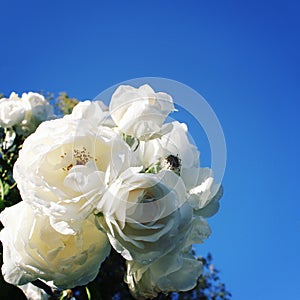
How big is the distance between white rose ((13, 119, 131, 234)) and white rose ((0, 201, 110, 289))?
3 cm

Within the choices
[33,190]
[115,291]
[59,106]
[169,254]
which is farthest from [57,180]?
[115,291]

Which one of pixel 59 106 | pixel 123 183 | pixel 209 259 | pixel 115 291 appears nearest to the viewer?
pixel 123 183

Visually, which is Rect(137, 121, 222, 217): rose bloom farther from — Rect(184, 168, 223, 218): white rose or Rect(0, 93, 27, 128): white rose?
Rect(0, 93, 27, 128): white rose

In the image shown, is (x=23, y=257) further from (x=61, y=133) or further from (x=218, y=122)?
(x=218, y=122)

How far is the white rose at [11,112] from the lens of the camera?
235 cm

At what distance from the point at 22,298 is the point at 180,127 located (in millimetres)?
467

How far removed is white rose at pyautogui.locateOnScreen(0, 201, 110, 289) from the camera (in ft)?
2.25

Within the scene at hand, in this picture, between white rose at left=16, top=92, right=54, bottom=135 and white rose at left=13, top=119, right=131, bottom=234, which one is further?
white rose at left=16, top=92, right=54, bottom=135

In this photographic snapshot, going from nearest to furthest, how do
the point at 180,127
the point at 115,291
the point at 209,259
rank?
the point at 180,127
the point at 115,291
the point at 209,259

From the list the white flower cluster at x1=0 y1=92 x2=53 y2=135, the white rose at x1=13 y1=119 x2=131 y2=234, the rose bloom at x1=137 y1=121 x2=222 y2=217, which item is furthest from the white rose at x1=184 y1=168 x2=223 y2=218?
the white flower cluster at x1=0 y1=92 x2=53 y2=135

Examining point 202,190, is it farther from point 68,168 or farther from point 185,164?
point 68,168

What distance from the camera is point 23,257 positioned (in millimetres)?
700

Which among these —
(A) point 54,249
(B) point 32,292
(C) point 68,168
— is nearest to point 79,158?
(C) point 68,168

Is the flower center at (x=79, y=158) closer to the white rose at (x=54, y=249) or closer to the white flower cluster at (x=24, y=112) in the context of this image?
the white rose at (x=54, y=249)
